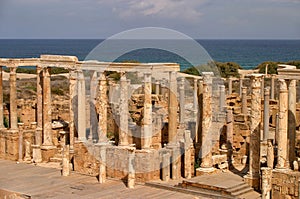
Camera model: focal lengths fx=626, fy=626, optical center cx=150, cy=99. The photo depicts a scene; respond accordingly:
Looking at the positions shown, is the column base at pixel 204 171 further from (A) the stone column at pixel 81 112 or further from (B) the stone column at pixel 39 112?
(B) the stone column at pixel 39 112

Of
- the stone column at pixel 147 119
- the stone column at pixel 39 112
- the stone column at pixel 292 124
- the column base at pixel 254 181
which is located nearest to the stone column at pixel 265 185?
the column base at pixel 254 181

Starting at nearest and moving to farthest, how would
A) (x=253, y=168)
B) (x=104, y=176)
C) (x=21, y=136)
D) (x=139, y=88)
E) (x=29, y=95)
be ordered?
(x=253, y=168) → (x=104, y=176) → (x=21, y=136) → (x=139, y=88) → (x=29, y=95)

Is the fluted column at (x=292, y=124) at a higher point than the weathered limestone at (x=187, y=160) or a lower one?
higher

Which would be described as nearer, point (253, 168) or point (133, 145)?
point (253, 168)

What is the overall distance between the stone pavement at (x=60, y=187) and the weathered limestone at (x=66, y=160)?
0.23m

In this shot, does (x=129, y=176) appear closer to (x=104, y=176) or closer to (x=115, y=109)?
(x=104, y=176)

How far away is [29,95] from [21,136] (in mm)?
16881

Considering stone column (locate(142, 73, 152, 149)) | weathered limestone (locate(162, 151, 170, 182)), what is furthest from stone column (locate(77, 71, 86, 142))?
weathered limestone (locate(162, 151, 170, 182))

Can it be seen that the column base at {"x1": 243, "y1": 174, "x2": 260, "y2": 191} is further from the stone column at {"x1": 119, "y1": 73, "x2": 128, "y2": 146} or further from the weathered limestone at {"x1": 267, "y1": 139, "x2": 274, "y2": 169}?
the stone column at {"x1": 119, "y1": 73, "x2": 128, "y2": 146}

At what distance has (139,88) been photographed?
37.2 m

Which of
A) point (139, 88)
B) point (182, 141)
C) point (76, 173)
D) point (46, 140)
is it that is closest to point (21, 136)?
point (46, 140)

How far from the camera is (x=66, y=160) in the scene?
2169 centimetres

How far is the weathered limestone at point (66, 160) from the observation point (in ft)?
70.7

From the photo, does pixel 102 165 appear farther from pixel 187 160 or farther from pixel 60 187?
pixel 187 160
